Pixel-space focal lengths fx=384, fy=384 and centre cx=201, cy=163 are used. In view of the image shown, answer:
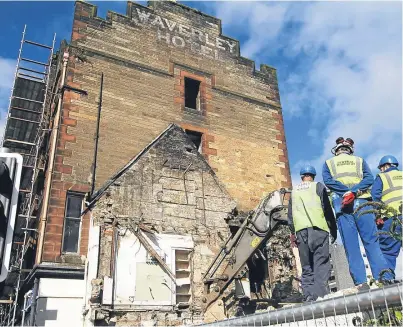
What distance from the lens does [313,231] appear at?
5.46m

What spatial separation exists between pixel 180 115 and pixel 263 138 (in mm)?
3854

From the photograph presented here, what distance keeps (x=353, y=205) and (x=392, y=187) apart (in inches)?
26.6

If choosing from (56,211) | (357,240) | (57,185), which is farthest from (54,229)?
(357,240)

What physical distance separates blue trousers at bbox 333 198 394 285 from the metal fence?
206 centimetres

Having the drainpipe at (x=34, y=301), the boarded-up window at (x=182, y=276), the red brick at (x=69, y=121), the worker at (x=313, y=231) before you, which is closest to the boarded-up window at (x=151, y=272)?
the boarded-up window at (x=182, y=276)

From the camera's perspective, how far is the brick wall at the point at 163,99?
12.2 metres

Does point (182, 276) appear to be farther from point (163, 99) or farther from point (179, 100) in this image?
point (179, 100)

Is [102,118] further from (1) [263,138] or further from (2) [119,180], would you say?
(1) [263,138]

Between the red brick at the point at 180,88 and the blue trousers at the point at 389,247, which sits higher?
the red brick at the point at 180,88

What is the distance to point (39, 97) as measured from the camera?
1734 centimetres

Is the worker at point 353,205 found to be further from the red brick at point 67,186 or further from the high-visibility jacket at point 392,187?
the red brick at point 67,186

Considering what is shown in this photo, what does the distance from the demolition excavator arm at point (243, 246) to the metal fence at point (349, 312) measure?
19.1ft

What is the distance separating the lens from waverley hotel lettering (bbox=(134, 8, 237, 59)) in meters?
15.5

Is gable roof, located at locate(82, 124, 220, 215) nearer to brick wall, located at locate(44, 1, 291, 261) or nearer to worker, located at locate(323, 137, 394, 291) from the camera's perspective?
brick wall, located at locate(44, 1, 291, 261)
